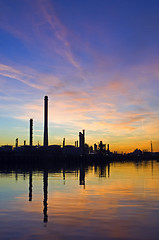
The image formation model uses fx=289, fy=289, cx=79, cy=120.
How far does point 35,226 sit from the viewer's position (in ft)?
37.1

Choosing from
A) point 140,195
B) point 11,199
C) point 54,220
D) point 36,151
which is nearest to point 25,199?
point 11,199

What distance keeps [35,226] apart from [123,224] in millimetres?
3555

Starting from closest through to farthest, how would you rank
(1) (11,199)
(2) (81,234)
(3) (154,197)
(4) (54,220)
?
(2) (81,234) < (4) (54,220) < (1) (11,199) < (3) (154,197)

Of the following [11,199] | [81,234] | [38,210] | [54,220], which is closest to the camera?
[81,234]

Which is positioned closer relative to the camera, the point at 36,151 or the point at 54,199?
the point at 54,199

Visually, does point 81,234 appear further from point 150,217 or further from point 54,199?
point 54,199

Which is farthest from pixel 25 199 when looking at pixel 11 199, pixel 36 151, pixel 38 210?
pixel 36 151

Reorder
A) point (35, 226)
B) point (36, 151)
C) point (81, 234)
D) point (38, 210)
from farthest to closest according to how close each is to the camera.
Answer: point (36, 151)
point (38, 210)
point (35, 226)
point (81, 234)

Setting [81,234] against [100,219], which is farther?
[100,219]

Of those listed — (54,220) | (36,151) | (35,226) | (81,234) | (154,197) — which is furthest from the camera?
(36,151)

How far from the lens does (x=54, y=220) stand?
40.8ft

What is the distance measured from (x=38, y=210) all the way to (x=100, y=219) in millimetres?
3643

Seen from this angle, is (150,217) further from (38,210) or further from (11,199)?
(11,199)

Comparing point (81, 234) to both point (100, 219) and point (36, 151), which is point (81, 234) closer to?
point (100, 219)
